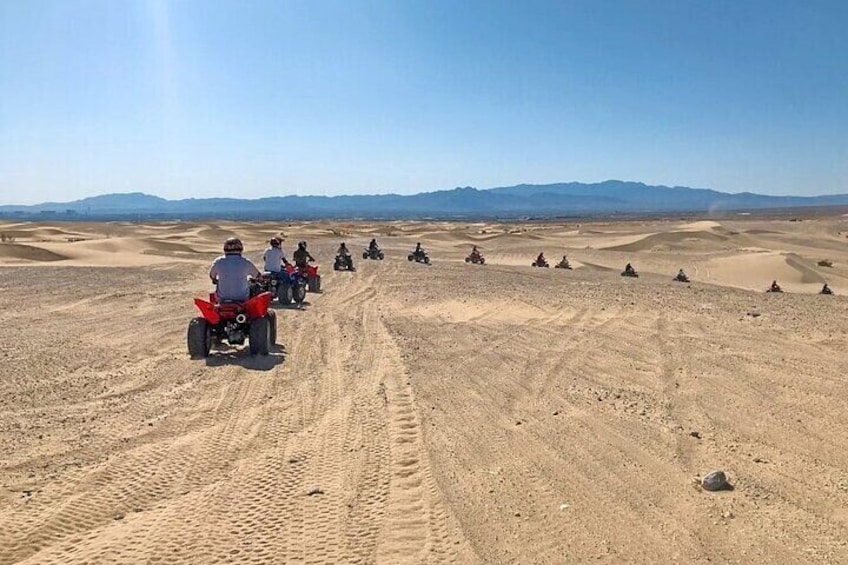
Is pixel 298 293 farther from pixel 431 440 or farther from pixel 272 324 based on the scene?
pixel 431 440

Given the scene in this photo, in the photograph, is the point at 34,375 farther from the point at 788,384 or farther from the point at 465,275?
the point at 465,275

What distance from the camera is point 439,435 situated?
6.54 m

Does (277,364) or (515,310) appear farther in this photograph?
(515,310)

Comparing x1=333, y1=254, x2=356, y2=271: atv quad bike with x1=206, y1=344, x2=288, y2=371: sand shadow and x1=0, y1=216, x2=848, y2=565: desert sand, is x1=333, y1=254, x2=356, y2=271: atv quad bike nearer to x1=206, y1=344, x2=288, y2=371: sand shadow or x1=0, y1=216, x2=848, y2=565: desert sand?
x1=0, y1=216, x2=848, y2=565: desert sand

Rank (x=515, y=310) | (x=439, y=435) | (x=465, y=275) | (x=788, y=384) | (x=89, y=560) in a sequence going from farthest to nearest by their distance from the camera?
(x=465, y=275) < (x=515, y=310) < (x=788, y=384) < (x=439, y=435) < (x=89, y=560)

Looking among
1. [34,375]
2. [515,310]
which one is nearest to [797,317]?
[515,310]

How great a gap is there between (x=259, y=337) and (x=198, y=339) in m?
0.86

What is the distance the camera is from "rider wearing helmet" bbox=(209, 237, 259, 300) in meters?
10.4

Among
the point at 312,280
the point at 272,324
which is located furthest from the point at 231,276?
the point at 312,280

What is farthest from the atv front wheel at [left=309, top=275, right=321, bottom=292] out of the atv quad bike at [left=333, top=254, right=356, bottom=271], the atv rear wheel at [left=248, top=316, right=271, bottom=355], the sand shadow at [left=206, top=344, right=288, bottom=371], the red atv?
the atv rear wheel at [left=248, top=316, right=271, bottom=355]

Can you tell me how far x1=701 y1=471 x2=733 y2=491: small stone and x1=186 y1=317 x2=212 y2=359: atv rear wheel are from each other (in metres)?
6.97

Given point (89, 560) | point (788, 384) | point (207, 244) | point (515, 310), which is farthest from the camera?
point (207, 244)

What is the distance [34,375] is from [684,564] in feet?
26.0

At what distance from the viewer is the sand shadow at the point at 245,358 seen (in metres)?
9.55
